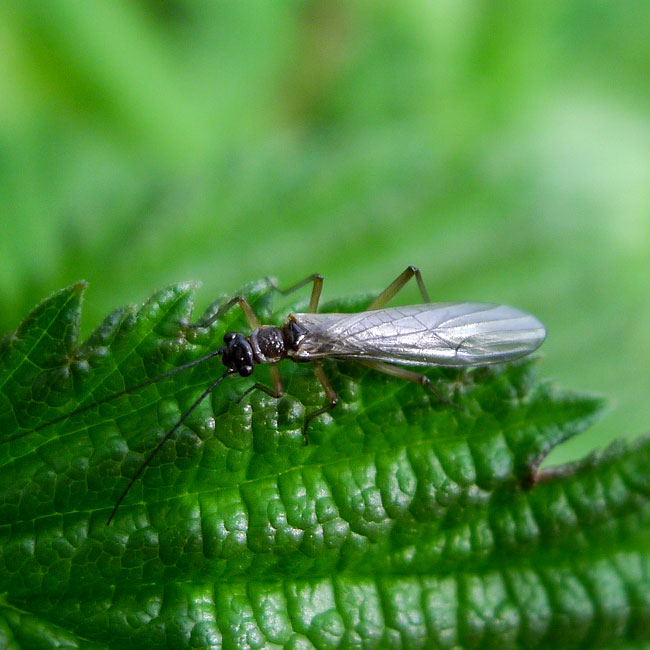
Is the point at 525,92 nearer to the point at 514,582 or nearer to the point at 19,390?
the point at 514,582

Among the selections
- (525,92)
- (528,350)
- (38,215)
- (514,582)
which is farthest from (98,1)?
(514,582)

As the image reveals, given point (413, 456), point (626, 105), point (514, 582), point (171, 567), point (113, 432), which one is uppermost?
point (626, 105)

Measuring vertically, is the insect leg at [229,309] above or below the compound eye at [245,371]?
above

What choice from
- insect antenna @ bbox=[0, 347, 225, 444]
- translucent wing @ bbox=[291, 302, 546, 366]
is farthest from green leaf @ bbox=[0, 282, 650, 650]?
translucent wing @ bbox=[291, 302, 546, 366]

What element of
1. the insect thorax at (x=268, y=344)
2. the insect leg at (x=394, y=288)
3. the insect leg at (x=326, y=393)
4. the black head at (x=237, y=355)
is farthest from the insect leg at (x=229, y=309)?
the insect leg at (x=394, y=288)

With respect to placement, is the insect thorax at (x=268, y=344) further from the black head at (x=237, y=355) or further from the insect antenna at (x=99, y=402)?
the insect antenna at (x=99, y=402)

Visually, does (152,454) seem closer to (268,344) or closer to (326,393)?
(326,393)

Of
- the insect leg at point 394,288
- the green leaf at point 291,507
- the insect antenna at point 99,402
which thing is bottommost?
the green leaf at point 291,507
